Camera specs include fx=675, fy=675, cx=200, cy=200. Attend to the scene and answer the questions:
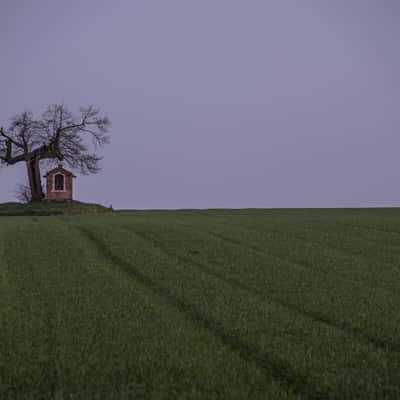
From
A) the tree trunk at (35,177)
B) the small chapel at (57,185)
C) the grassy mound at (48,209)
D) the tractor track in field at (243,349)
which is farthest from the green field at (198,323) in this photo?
the tree trunk at (35,177)

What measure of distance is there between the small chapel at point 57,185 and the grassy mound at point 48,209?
162 centimetres

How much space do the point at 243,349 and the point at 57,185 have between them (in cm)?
6196

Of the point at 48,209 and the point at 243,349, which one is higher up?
the point at 48,209

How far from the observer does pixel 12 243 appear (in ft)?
92.2

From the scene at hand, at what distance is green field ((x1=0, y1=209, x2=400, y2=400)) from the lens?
9211mm

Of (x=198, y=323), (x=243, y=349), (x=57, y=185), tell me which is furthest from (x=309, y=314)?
(x=57, y=185)

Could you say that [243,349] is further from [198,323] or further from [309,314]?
[309,314]

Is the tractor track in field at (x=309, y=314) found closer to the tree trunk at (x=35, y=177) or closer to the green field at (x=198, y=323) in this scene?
the green field at (x=198, y=323)

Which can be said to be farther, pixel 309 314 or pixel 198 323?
pixel 309 314

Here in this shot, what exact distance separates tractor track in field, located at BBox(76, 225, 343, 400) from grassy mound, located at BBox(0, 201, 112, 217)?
44771 mm

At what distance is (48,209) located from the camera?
63438 mm

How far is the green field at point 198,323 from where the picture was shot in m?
9.21

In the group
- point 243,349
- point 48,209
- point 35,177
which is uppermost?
point 35,177

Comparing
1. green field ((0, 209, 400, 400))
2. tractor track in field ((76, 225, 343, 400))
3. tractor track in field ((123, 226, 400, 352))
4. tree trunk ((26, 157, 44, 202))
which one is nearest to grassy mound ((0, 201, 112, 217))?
tree trunk ((26, 157, 44, 202))
